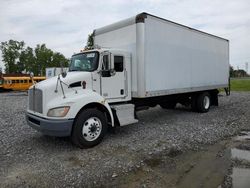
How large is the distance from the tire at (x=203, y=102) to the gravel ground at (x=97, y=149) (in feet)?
5.29

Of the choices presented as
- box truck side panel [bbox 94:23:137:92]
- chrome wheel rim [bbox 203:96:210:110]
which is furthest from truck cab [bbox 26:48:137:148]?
chrome wheel rim [bbox 203:96:210:110]

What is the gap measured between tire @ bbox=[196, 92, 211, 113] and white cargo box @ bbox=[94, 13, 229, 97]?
1.59ft

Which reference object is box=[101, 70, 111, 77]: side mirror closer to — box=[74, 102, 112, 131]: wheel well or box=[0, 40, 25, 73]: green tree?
box=[74, 102, 112, 131]: wheel well

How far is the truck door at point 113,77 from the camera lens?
24.9ft

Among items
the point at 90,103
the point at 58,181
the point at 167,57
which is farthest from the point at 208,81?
the point at 58,181

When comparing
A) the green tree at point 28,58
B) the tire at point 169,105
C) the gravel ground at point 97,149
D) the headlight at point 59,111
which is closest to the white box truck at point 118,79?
the headlight at point 59,111

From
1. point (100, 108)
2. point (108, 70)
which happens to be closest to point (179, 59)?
point (108, 70)

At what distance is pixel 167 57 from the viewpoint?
30.4 ft

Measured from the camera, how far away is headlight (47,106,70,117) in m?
6.39

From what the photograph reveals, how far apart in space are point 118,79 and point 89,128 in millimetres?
1931

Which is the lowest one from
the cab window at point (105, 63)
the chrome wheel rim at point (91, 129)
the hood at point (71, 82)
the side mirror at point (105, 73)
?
the chrome wheel rim at point (91, 129)

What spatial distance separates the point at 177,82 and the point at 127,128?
8.78 ft

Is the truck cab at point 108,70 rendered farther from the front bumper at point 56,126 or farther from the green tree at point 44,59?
the green tree at point 44,59

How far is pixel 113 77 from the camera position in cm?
784
